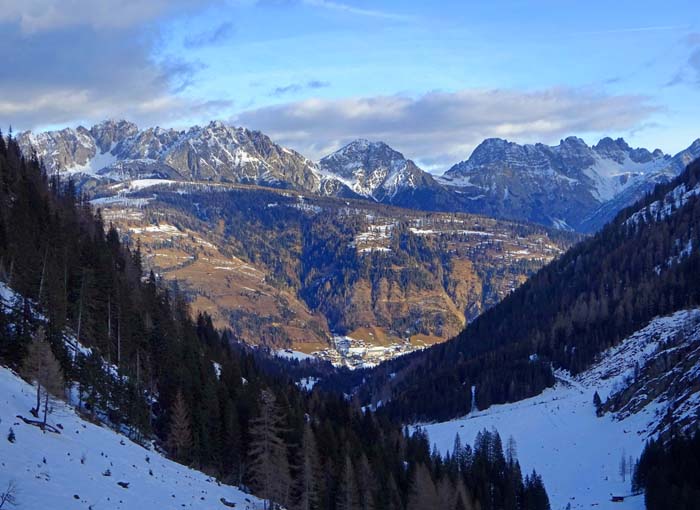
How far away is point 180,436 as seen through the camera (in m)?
82.2

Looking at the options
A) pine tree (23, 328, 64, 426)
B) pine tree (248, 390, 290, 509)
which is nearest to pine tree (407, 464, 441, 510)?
pine tree (248, 390, 290, 509)

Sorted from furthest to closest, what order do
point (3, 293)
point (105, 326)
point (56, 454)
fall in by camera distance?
point (105, 326) < point (3, 293) < point (56, 454)

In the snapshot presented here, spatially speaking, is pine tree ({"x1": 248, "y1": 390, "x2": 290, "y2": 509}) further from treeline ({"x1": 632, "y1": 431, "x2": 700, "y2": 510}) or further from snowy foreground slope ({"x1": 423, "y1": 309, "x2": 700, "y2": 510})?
snowy foreground slope ({"x1": 423, "y1": 309, "x2": 700, "y2": 510})

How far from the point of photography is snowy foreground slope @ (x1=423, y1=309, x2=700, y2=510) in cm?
14425

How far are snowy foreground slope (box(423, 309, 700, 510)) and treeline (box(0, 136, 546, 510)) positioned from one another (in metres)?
19.8

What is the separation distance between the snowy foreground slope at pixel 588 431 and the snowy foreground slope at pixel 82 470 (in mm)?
84187

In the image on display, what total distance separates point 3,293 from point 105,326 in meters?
18.5

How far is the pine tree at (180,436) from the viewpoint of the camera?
82.1m

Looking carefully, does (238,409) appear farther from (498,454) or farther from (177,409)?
(498,454)

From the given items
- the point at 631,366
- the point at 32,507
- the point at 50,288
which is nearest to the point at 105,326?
the point at 50,288

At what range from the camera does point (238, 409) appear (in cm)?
10081

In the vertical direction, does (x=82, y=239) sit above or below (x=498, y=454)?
above

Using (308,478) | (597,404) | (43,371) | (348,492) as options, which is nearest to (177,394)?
(308,478)

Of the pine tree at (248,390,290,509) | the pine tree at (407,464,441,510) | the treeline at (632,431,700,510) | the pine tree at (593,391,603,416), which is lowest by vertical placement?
the treeline at (632,431,700,510)
